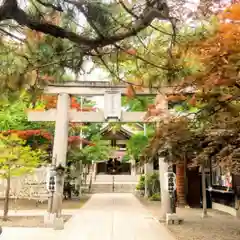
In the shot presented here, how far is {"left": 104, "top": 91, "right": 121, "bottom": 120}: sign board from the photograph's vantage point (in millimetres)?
10641

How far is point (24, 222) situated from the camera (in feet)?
33.3

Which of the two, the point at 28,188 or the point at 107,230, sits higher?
the point at 28,188

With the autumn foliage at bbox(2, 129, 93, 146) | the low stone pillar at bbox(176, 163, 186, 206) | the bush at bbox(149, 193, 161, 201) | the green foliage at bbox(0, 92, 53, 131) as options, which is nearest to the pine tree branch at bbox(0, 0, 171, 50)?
the autumn foliage at bbox(2, 129, 93, 146)

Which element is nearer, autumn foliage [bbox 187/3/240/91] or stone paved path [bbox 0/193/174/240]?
autumn foliage [bbox 187/3/240/91]

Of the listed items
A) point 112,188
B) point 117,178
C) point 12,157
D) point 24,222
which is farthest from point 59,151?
point 117,178

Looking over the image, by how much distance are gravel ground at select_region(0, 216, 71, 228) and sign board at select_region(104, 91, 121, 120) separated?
129 inches

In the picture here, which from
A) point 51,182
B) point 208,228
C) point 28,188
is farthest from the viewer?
point 28,188

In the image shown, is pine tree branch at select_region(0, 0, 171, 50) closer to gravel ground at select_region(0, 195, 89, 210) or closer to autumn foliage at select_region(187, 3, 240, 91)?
autumn foliage at select_region(187, 3, 240, 91)

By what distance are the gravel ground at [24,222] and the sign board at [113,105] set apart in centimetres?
328

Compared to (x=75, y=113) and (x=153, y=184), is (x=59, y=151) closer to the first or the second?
(x=75, y=113)

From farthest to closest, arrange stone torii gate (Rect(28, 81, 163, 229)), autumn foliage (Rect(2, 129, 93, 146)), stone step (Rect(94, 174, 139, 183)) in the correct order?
stone step (Rect(94, 174, 139, 183)) → autumn foliage (Rect(2, 129, 93, 146)) → stone torii gate (Rect(28, 81, 163, 229))

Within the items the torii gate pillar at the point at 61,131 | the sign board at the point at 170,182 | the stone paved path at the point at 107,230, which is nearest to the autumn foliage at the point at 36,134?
the torii gate pillar at the point at 61,131

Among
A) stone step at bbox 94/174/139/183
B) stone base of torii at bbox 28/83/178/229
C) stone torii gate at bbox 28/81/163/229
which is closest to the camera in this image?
stone base of torii at bbox 28/83/178/229

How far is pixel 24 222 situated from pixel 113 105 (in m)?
4.09
